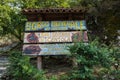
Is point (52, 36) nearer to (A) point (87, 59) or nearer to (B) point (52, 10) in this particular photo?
(B) point (52, 10)

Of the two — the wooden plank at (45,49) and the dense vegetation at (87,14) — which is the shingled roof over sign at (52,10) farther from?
the dense vegetation at (87,14)

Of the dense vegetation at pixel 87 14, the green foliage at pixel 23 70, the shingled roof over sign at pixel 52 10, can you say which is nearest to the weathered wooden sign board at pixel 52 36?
the shingled roof over sign at pixel 52 10

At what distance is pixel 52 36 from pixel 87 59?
1900mm

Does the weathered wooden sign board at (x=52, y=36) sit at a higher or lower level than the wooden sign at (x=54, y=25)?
lower

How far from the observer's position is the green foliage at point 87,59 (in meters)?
8.15

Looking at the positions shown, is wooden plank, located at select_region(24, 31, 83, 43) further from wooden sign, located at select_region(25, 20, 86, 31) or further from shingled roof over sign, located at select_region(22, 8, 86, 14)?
shingled roof over sign, located at select_region(22, 8, 86, 14)

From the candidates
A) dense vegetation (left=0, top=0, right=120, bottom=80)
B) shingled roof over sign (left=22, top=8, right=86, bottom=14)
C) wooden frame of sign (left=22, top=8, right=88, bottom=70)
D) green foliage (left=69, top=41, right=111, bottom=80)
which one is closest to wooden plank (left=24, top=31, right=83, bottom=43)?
wooden frame of sign (left=22, top=8, right=88, bottom=70)

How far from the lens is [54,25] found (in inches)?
388

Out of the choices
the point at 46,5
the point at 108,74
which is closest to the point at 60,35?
the point at 108,74

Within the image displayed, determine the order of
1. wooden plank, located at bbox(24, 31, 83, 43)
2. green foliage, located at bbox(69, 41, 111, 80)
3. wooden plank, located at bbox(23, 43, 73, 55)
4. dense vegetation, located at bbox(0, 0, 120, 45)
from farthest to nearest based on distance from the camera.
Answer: dense vegetation, located at bbox(0, 0, 120, 45) < wooden plank, located at bbox(24, 31, 83, 43) < wooden plank, located at bbox(23, 43, 73, 55) < green foliage, located at bbox(69, 41, 111, 80)

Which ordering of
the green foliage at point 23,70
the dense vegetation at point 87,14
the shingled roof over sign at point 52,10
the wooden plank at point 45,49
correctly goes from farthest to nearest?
the dense vegetation at point 87,14
the shingled roof over sign at point 52,10
the wooden plank at point 45,49
the green foliage at point 23,70

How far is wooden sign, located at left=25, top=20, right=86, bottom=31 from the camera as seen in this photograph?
972 centimetres

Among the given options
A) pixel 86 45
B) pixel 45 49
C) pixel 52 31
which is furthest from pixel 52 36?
pixel 86 45

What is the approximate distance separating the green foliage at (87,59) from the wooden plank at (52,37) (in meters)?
0.96
